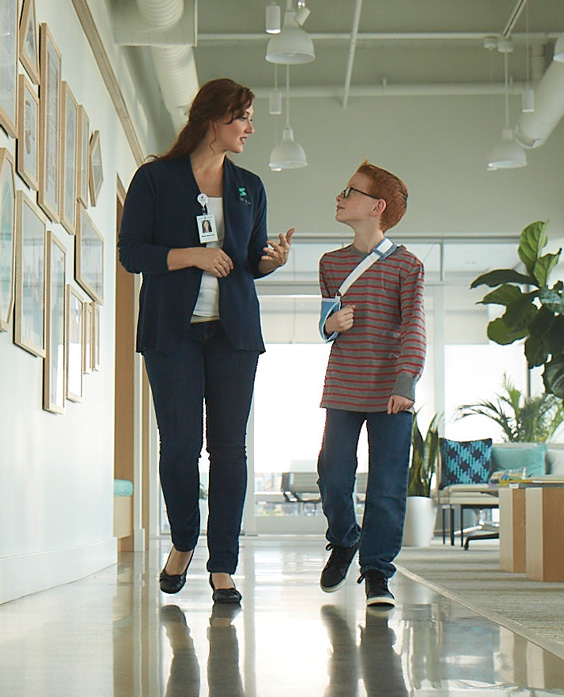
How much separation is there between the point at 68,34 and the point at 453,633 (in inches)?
126

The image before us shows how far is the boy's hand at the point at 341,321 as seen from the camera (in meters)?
2.61

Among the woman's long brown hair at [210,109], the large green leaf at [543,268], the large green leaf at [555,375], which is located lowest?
the large green leaf at [555,375]

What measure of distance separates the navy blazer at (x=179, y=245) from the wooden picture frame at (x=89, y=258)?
1925 mm

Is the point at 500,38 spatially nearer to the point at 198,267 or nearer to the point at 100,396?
the point at 100,396

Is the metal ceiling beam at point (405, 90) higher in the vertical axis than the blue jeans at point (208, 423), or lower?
higher

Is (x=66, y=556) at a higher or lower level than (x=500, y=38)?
lower

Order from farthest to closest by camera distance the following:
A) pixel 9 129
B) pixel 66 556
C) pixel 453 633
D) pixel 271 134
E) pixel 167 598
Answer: pixel 271 134
pixel 66 556
pixel 9 129
pixel 167 598
pixel 453 633

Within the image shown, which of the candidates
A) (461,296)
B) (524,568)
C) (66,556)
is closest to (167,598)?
(66,556)

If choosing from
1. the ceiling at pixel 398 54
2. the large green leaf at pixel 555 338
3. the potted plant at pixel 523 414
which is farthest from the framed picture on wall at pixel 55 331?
the potted plant at pixel 523 414

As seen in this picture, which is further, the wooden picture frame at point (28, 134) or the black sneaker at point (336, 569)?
the wooden picture frame at point (28, 134)

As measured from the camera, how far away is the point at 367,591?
2.52 metres

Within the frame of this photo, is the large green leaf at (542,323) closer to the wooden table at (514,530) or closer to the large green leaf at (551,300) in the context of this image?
the large green leaf at (551,300)

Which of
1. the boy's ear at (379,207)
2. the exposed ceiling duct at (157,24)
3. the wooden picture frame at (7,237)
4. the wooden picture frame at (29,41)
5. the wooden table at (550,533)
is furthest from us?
the exposed ceiling duct at (157,24)

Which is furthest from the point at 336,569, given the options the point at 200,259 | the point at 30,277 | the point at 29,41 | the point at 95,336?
the point at 95,336
